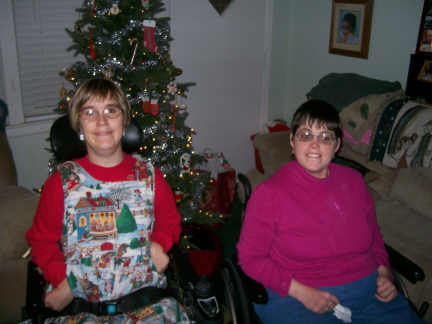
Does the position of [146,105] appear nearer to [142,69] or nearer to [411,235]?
[142,69]

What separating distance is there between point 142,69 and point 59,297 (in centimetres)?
144

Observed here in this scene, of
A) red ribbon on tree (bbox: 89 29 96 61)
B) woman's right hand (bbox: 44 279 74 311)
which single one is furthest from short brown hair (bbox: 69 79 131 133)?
red ribbon on tree (bbox: 89 29 96 61)

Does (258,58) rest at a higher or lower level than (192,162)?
higher

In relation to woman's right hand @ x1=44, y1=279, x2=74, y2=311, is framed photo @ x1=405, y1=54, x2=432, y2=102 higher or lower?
higher

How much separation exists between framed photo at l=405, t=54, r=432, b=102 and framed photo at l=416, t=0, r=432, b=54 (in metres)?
0.05

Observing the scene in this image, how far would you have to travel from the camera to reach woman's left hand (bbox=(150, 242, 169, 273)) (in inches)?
60.7

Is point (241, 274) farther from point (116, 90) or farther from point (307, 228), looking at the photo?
point (116, 90)

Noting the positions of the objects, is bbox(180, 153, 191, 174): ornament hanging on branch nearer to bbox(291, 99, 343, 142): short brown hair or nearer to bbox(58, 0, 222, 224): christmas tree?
bbox(58, 0, 222, 224): christmas tree

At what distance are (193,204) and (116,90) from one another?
144cm

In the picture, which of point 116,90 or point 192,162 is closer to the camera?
point 116,90

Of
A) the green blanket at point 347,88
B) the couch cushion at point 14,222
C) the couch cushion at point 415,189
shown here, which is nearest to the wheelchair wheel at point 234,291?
the couch cushion at point 14,222

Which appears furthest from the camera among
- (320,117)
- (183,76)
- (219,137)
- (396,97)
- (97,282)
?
(219,137)

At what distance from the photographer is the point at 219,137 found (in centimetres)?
400

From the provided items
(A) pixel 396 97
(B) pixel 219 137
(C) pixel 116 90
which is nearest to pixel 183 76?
(B) pixel 219 137
